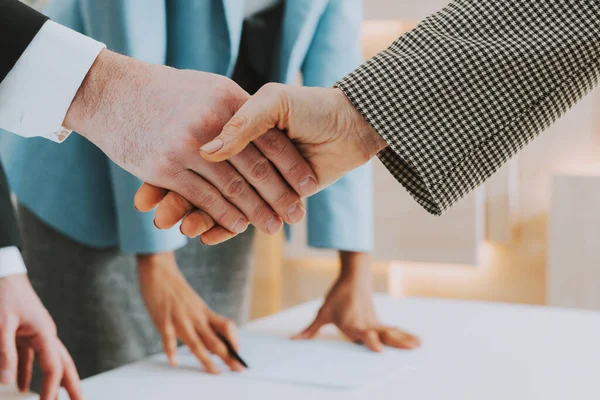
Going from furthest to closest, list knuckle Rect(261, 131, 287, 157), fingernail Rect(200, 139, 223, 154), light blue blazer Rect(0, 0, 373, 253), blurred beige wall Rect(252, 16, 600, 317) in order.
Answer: blurred beige wall Rect(252, 16, 600, 317) → light blue blazer Rect(0, 0, 373, 253) → knuckle Rect(261, 131, 287, 157) → fingernail Rect(200, 139, 223, 154)

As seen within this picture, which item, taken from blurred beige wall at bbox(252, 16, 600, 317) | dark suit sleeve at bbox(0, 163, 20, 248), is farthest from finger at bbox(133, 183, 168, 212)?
blurred beige wall at bbox(252, 16, 600, 317)

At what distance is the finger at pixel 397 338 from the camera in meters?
1.12

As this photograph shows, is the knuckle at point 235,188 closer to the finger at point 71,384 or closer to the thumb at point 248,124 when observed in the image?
the thumb at point 248,124

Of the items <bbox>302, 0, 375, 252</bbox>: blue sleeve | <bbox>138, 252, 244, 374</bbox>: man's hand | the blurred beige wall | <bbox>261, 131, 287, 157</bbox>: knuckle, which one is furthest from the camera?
the blurred beige wall

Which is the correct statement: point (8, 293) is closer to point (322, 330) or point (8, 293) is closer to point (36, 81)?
point (36, 81)

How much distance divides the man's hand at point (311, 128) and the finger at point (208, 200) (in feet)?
0.34

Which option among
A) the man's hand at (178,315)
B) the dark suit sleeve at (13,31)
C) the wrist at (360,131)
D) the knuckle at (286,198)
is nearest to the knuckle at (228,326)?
the man's hand at (178,315)

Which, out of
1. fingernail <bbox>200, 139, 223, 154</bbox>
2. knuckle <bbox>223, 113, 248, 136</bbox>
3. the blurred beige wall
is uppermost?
knuckle <bbox>223, 113, 248, 136</bbox>

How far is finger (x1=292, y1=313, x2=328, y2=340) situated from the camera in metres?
1.19

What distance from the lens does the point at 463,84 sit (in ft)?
3.06

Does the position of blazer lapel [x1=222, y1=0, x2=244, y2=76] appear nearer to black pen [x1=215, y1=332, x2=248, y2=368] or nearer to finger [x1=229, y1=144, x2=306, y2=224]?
finger [x1=229, y1=144, x2=306, y2=224]

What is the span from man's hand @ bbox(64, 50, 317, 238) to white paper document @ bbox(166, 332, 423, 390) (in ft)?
0.83

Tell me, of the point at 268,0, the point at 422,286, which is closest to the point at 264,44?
the point at 268,0

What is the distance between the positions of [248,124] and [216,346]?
1.18 ft
